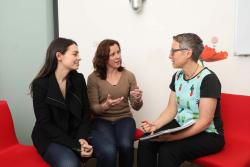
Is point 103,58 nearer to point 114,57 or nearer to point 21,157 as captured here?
point 114,57

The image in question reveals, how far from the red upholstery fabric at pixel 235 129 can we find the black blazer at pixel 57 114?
816mm

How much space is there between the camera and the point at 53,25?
3.18 meters

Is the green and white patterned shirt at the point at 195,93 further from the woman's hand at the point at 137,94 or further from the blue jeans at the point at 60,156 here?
the blue jeans at the point at 60,156

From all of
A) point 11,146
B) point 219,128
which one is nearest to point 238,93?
point 219,128

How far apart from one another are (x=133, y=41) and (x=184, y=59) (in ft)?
3.17

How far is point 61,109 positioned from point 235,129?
1.22 metres

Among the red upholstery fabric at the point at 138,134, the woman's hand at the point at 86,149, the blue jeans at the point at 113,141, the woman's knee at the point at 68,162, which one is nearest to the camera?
the woman's knee at the point at 68,162

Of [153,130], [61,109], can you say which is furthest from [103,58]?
[153,130]

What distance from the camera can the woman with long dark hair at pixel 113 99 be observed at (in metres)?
2.09

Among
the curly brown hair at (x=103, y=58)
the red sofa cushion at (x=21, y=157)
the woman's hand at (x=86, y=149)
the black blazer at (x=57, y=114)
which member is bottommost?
the red sofa cushion at (x=21, y=157)

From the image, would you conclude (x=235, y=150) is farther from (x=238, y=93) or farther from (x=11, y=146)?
(x=11, y=146)

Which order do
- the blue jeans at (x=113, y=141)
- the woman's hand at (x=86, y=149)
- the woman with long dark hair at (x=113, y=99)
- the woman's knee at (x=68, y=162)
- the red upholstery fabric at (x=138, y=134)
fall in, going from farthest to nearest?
the red upholstery fabric at (x=138, y=134) < the woman with long dark hair at (x=113, y=99) < the blue jeans at (x=113, y=141) < the woman's hand at (x=86, y=149) < the woman's knee at (x=68, y=162)

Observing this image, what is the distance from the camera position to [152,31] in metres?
2.62

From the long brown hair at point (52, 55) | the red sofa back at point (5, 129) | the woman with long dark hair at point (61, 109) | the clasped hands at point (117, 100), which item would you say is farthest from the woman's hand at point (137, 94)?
the red sofa back at point (5, 129)
